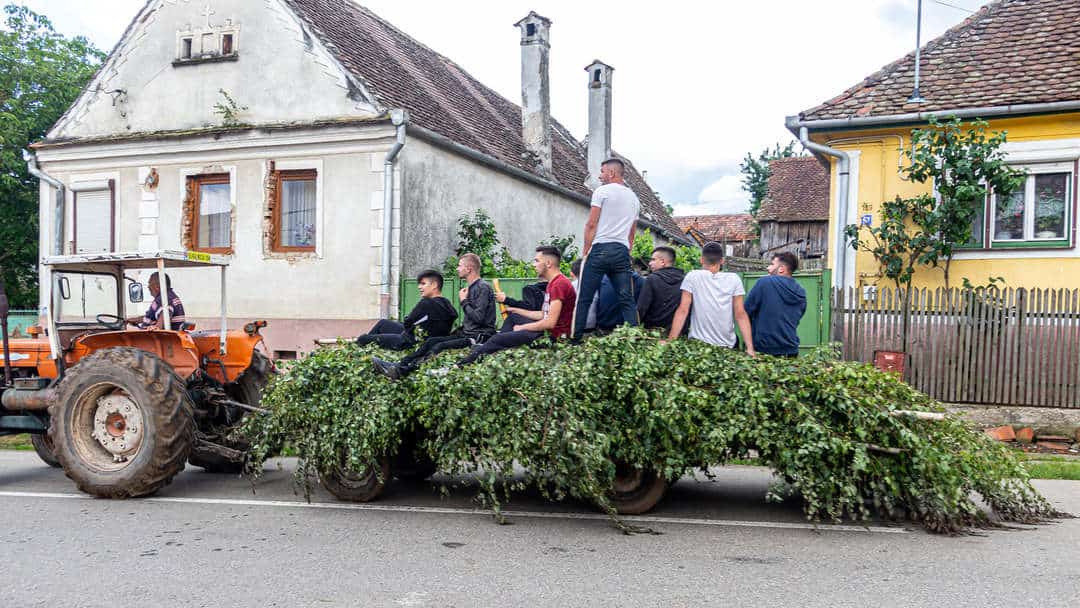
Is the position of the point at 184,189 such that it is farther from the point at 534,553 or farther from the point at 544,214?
the point at 534,553

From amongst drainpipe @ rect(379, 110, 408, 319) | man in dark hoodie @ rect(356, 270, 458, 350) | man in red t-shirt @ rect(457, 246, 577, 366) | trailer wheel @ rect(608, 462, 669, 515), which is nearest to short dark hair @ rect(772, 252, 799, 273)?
man in red t-shirt @ rect(457, 246, 577, 366)

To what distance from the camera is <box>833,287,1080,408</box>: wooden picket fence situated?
1103cm

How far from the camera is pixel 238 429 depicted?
7348 millimetres

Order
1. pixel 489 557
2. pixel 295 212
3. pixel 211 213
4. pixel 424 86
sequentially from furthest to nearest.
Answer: pixel 424 86, pixel 211 213, pixel 295 212, pixel 489 557

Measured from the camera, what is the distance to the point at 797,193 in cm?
3766

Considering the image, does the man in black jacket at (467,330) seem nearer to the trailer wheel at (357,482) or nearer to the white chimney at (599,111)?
the trailer wheel at (357,482)

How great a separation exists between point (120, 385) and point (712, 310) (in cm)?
495

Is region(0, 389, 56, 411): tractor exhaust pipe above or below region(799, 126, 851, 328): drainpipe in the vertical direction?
below

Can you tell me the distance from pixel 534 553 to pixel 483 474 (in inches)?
39.5

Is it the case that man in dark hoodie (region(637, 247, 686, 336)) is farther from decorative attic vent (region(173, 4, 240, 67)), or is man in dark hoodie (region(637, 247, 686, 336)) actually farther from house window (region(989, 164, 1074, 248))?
decorative attic vent (region(173, 4, 240, 67))

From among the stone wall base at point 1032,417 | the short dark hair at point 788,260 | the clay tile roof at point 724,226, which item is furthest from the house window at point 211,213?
the clay tile roof at point 724,226

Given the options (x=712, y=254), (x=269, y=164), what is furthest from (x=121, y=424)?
(x=269, y=164)

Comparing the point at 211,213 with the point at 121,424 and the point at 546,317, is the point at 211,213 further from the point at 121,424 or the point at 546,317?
the point at 546,317

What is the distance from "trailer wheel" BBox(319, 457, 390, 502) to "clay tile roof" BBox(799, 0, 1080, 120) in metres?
9.59
